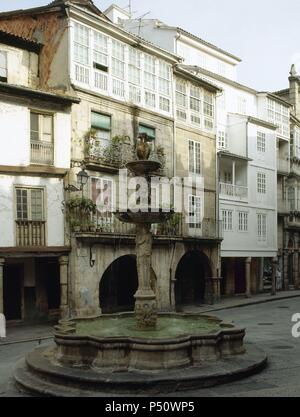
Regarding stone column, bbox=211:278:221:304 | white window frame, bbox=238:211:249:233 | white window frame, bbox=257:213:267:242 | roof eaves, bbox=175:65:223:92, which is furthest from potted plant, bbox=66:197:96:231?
white window frame, bbox=257:213:267:242

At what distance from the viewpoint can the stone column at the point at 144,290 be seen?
11844 mm

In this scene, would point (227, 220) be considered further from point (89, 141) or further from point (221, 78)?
point (89, 141)

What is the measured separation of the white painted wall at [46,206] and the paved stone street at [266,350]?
3593mm

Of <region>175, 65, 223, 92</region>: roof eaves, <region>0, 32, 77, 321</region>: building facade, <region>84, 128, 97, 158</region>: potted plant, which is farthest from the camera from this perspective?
<region>175, 65, 223, 92</region>: roof eaves

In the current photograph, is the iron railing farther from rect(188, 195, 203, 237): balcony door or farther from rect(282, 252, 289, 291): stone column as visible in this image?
rect(282, 252, 289, 291): stone column

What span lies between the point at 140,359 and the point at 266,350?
4770mm

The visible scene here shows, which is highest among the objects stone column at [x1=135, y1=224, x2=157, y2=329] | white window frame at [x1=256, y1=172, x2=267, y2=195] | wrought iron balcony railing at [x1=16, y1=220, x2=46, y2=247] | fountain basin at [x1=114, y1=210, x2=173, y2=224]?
white window frame at [x1=256, y1=172, x2=267, y2=195]

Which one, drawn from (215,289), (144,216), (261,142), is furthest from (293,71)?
(144,216)

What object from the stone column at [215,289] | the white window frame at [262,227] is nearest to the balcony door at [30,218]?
the stone column at [215,289]

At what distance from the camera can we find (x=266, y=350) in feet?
42.7

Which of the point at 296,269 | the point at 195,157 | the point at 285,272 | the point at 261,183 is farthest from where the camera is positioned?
the point at 296,269

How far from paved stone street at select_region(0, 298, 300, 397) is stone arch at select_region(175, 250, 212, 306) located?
3448mm

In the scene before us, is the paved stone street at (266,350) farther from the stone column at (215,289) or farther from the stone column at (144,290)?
the stone column at (144,290)

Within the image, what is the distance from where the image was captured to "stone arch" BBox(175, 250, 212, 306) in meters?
27.7
